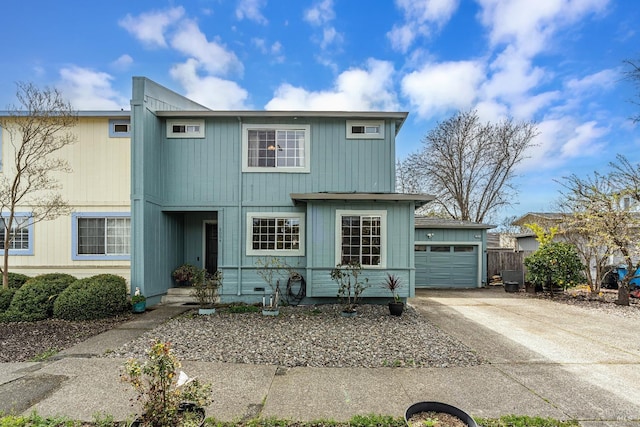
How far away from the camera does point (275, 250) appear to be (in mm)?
8742

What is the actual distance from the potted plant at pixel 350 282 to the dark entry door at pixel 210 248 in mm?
4155

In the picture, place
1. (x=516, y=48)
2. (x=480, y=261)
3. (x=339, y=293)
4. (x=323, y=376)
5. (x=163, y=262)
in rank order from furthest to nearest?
(x=480, y=261) → (x=516, y=48) → (x=163, y=262) → (x=339, y=293) → (x=323, y=376)

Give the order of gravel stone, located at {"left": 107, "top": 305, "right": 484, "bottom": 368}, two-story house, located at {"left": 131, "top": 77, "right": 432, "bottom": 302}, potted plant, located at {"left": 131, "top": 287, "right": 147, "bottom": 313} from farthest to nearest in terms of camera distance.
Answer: two-story house, located at {"left": 131, "top": 77, "right": 432, "bottom": 302}, potted plant, located at {"left": 131, "top": 287, "right": 147, "bottom": 313}, gravel stone, located at {"left": 107, "top": 305, "right": 484, "bottom": 368}

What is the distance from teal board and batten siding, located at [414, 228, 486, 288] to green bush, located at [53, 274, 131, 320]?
10542mm

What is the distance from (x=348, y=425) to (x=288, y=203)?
6398 millimetres

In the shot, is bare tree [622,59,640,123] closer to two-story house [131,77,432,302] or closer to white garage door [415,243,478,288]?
white garage door [415,243,478,288]

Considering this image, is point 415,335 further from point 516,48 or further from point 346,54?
point 346,54

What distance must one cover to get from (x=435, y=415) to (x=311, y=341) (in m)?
2.91

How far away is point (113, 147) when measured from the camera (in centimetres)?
920

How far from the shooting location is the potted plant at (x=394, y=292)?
731 centimetres

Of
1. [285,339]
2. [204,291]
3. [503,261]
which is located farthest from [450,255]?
[204,291]

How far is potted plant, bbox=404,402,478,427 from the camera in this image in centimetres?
272

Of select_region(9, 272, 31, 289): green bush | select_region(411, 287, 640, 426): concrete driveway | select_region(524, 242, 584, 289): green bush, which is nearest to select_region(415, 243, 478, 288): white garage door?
select_region(524, 242, 584, 289): green bush

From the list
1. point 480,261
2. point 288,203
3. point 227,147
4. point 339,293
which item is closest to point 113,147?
point 227,147
